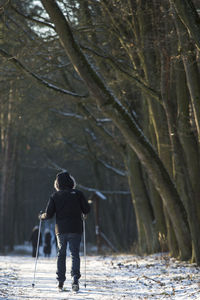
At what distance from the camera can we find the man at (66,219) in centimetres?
777

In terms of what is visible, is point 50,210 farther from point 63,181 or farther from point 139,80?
point 139,80

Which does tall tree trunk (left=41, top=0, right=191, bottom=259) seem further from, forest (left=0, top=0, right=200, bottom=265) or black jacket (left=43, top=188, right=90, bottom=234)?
black jacket (left=43, top=188, right=90, bottom=234)

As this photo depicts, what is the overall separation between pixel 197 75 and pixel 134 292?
3874 millimetres

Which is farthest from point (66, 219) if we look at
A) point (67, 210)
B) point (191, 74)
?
point (191, 74)

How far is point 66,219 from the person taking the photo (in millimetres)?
7797

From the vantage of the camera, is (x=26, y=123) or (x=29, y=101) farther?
(x=26, y=123)

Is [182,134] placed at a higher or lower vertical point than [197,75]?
lower

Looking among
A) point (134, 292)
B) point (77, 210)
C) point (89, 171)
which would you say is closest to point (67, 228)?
point (77, 210)

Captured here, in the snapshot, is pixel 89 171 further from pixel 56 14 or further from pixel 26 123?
pixel 56 14

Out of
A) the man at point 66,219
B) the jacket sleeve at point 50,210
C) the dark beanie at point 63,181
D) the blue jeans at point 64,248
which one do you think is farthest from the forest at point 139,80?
the blue jeans at point 64,248

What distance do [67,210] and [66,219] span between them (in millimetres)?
145

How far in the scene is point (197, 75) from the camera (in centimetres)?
877

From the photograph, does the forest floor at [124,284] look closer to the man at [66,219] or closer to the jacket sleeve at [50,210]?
the man at [66,219]

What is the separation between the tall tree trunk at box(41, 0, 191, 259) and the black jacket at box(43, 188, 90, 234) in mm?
2391
